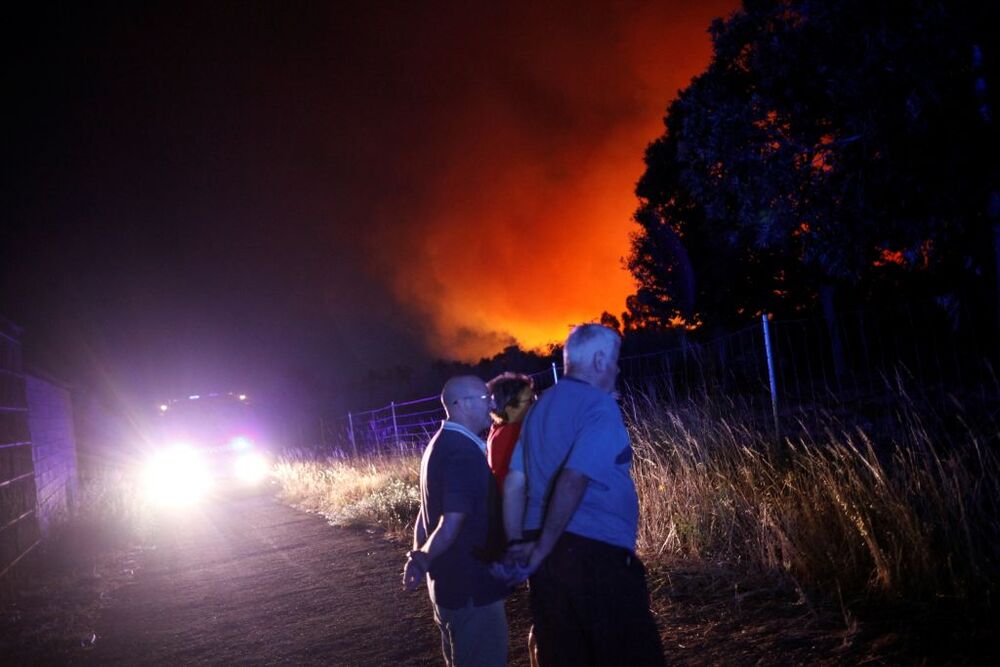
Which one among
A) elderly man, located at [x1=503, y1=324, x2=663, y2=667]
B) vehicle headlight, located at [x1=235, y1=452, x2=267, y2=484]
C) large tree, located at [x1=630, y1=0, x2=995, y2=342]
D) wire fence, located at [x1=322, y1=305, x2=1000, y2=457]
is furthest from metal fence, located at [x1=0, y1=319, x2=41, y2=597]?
large tree, located at [x1=630, y1=0, x2=995, y2=342]

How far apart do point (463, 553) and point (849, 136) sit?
12.9 metres

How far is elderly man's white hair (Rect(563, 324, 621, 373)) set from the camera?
2.93 metres

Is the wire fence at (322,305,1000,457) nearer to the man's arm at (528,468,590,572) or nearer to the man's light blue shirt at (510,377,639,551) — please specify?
the man's light blue shirt at (510,377,639,551)

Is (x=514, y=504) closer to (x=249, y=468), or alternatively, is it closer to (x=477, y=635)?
(x=477, y=635)

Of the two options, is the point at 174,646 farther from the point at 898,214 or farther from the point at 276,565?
the point at 898,214

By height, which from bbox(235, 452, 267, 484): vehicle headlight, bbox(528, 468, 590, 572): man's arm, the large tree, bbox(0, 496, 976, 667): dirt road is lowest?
bbox(0, 496, 976, 667): dirt road

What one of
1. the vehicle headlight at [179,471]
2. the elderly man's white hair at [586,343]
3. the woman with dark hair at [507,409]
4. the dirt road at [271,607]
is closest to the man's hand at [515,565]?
the elderly man's white hair at [586,343]

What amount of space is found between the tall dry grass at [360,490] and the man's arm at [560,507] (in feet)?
22.4

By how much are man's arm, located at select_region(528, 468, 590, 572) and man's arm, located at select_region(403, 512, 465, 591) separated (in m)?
0.54

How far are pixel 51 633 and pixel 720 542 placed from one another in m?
5.54

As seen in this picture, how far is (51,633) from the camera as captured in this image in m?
5.99

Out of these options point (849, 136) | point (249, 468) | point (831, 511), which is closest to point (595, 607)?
point (831, 511)

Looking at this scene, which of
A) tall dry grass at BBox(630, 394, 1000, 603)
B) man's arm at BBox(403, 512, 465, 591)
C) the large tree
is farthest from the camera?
the large tree

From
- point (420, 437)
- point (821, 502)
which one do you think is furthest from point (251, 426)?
point (821, 502)
